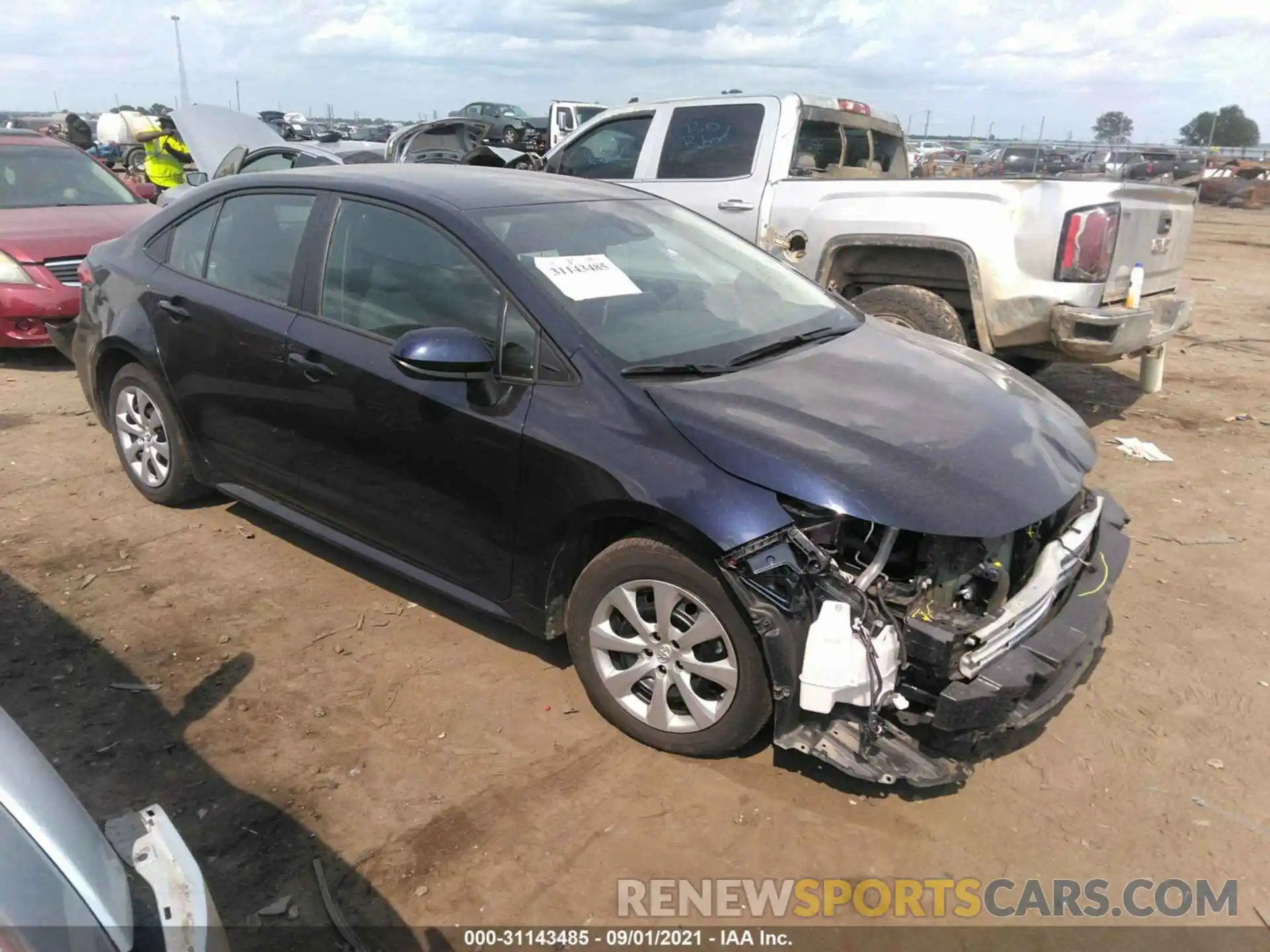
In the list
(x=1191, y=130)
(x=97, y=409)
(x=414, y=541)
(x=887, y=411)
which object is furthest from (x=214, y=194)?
(x=1191, y=130)

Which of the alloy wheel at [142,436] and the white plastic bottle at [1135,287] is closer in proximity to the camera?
the alloy wheel at [142,436]

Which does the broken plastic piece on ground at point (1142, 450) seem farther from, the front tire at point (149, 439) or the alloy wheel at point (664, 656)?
the front tire at point (149, 439)

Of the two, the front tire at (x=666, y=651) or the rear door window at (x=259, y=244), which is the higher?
the rear door window at (x=259, y=244)

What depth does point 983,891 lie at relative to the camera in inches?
101

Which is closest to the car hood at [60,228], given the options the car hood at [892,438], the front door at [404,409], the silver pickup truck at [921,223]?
the silver pickup truck at [921,223]

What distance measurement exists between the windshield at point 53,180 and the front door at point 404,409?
590 centimetres

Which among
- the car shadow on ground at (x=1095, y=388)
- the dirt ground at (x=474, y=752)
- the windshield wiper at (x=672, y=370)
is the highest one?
the windshield wiper at (x=672, y=370)

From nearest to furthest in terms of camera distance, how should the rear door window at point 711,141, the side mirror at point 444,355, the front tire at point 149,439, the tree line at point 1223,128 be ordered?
1. the side mirror at point 444,355
2. the front tire at point 149,439
3. the rear door window at point 711,141
4. the tree line at point 1223,128

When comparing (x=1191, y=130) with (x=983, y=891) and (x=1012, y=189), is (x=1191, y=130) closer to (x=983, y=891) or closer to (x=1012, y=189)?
(x=1012, y=189)

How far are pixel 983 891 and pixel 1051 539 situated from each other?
45.9 inches

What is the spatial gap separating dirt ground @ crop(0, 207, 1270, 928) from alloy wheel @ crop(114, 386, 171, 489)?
10.3 inches

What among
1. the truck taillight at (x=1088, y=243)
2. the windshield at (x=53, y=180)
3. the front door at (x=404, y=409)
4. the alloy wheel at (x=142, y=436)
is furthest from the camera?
the windshield at (x=53, y=180)

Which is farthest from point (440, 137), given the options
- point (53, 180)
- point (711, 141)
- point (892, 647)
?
point (892, 647)

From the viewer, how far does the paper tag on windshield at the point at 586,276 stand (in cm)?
324
